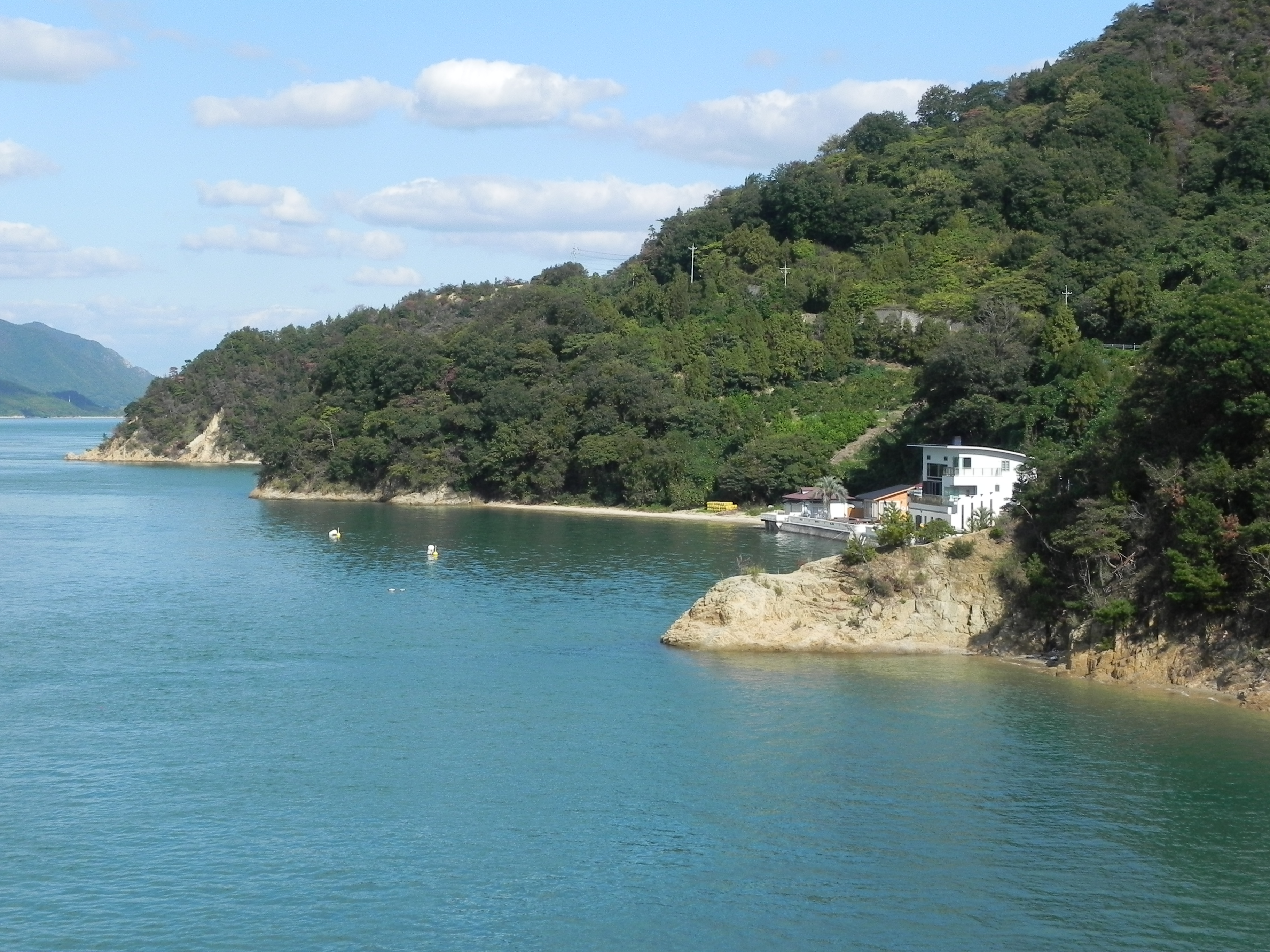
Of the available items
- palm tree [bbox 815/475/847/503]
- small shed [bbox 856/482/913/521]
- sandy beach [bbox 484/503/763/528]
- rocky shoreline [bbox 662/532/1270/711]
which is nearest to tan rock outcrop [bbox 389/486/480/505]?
sandy beach [bbox 484/503/763/528]

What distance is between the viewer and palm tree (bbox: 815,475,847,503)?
73.2 metres

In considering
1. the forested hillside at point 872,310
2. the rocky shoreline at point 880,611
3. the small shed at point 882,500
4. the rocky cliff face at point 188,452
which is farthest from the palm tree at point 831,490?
the rocky cliff face at point 188,452

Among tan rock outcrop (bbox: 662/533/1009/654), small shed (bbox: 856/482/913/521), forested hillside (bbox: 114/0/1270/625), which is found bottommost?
tan rock outcrop (bbox: 662/533/1009/654)

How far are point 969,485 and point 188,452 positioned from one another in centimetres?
11060

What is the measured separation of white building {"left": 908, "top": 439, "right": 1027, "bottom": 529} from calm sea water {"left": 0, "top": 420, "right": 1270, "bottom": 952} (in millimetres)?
17454

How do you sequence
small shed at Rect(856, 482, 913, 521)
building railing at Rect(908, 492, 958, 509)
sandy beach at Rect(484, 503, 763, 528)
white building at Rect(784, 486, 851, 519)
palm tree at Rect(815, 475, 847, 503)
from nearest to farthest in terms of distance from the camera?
1. building railing at Rect(908, 492, 958, 509)
2. small shed at Rect(856, 482, 913, 521)
3. white building at Rect(784, 486, 851, 519)
4. palm tree at Rect(815, 475, 847, 503)
5. sandy beach at Rect(484, 503, 763, 528)

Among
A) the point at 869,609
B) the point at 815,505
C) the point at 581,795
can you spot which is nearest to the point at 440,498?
the point at 815,505

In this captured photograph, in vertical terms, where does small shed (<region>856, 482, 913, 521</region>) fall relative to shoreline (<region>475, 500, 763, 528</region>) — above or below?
above

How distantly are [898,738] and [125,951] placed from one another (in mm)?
16426

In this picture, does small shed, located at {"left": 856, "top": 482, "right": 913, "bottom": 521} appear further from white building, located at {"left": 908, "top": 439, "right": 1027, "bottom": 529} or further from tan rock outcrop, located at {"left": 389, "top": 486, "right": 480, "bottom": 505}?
tan rock outcrop, located at {"left": 389, "top": 486, "right": 480, "bottom": 505}

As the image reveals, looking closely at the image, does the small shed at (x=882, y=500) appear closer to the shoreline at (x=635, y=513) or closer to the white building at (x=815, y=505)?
the white building at (x=815, y=505)

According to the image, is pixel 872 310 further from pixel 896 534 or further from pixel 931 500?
pixel 896 534

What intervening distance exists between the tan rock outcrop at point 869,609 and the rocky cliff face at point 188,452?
115 meters

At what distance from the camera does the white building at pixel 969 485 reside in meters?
57.1
